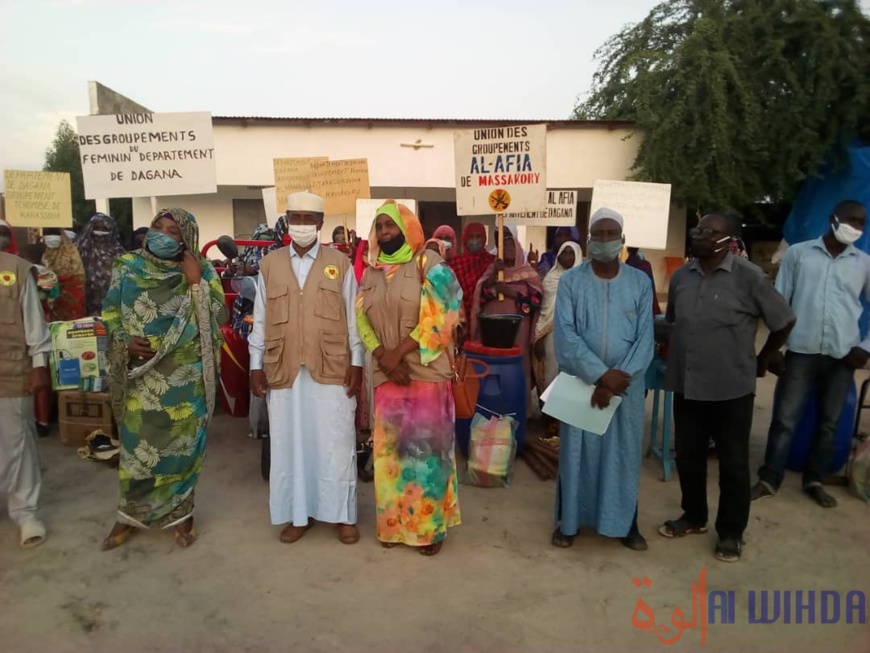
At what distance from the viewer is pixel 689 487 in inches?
144

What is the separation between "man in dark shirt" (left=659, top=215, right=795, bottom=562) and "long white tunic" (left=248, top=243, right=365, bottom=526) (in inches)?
74.1

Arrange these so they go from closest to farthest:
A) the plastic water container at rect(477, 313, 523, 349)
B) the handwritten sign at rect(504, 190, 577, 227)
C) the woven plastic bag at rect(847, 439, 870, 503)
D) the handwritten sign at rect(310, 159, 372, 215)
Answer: the woven plastic bag at rect(847, 439, 870, 503)
the plastic water container at rect(477, 313, 523, 349)
the handwritten sign at rect(310, 159, 372, 215)
the handwritten sign at rect(504, 190, 577, 227)

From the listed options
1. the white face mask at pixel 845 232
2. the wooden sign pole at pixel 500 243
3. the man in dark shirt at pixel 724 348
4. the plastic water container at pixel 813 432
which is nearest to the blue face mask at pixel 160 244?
the wooden sign pole at pixel 500 243

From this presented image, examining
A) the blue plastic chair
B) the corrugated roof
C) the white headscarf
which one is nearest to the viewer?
the blue plastic chair

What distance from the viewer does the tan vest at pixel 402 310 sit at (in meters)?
3.34

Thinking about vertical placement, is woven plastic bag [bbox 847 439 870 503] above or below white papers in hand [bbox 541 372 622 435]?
below

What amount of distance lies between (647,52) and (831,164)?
172 inches

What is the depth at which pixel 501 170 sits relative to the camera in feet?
17.4

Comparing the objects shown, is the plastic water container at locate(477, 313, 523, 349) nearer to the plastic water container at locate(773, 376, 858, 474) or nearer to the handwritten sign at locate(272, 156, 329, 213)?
the plastic water container at locate(773, 376, 858, 474)

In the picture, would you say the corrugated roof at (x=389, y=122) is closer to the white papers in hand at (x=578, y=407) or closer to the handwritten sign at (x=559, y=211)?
the handwritten sign at (x=559, y=211)

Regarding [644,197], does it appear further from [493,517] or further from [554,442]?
[493,517]

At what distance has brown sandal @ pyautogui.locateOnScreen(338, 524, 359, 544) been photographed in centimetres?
359

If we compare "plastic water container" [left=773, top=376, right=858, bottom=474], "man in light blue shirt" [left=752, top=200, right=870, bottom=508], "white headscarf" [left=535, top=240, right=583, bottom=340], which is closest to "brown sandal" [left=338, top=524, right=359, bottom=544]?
"white headscarf" [left=535, top=240, right=583, bottom=340]

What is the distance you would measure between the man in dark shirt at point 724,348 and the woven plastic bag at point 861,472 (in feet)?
4.72
